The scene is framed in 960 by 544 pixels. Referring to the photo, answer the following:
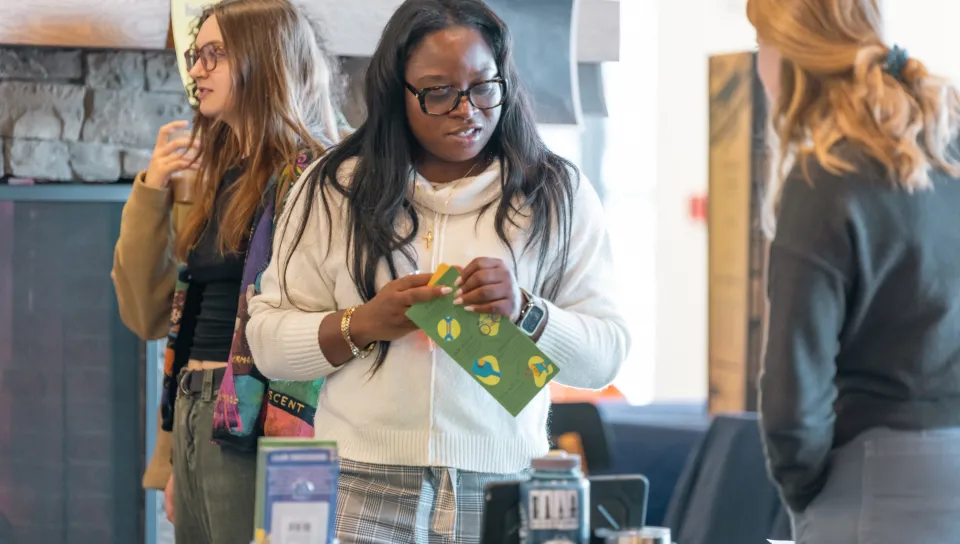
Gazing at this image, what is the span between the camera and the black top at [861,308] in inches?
56.2

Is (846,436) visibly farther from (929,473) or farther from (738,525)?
(738,525)

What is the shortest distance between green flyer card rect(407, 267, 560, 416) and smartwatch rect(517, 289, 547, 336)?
5 centimetres

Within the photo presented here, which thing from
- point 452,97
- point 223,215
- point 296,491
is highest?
point 452,97

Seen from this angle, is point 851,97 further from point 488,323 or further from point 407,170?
point 407,170

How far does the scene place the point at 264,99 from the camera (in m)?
2.31

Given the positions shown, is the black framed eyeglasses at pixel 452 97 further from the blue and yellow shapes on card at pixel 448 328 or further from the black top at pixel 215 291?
the black top at pixel 215 291

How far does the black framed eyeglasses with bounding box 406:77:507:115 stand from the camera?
5.78 ft

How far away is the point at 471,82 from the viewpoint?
5.80 feet

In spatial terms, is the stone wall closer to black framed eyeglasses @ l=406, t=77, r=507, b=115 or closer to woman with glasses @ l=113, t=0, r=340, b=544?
woman with glasses @ l=113, t=0, r=340, b=544

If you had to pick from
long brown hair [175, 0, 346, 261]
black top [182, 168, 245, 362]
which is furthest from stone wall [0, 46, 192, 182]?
black top [182, 168, 245, 362]

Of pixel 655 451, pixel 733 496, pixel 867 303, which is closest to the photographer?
pixel 867 303

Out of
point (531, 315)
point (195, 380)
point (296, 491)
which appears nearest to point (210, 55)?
point (195, 380)

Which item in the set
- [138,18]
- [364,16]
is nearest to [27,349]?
[138,18]

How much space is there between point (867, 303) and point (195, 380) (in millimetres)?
1314
